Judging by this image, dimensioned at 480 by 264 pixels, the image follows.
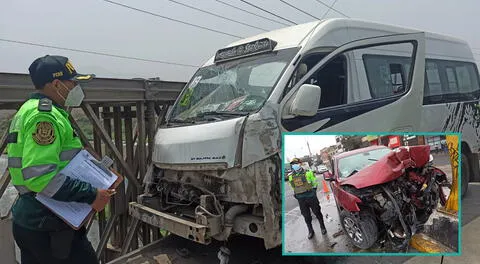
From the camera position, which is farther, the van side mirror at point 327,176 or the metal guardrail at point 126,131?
the metal guardrail at point 126,131

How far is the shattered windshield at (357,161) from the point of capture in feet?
8.31

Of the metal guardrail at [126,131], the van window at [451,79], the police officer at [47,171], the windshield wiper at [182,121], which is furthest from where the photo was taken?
the van window at [451,79]

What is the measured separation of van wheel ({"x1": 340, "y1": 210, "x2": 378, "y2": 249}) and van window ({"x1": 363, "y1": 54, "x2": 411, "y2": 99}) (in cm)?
259

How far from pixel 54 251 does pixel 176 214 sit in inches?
81.2

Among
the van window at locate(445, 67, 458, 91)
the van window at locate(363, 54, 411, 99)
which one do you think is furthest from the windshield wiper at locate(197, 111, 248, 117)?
the van window at locate(445, 67, 458, 91)

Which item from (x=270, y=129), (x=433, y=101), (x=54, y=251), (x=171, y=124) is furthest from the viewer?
(x=433, y=101)

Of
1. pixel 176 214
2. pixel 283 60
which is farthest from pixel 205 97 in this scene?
pixel 176 214

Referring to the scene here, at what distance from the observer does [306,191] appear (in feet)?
8.50

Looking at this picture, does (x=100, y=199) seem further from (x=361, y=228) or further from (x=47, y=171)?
(x=361, y=228)

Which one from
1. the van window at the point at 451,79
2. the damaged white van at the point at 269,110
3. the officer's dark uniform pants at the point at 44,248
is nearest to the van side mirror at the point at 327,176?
the damaged white van at the point at 269,110

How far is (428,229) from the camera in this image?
2.63 meters

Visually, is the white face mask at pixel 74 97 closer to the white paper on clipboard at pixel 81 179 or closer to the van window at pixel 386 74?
the white paper on clipboard at pixel 81 179

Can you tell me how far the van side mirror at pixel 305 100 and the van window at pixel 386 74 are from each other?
126 centimetres

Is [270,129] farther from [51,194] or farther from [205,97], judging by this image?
[51,194]
